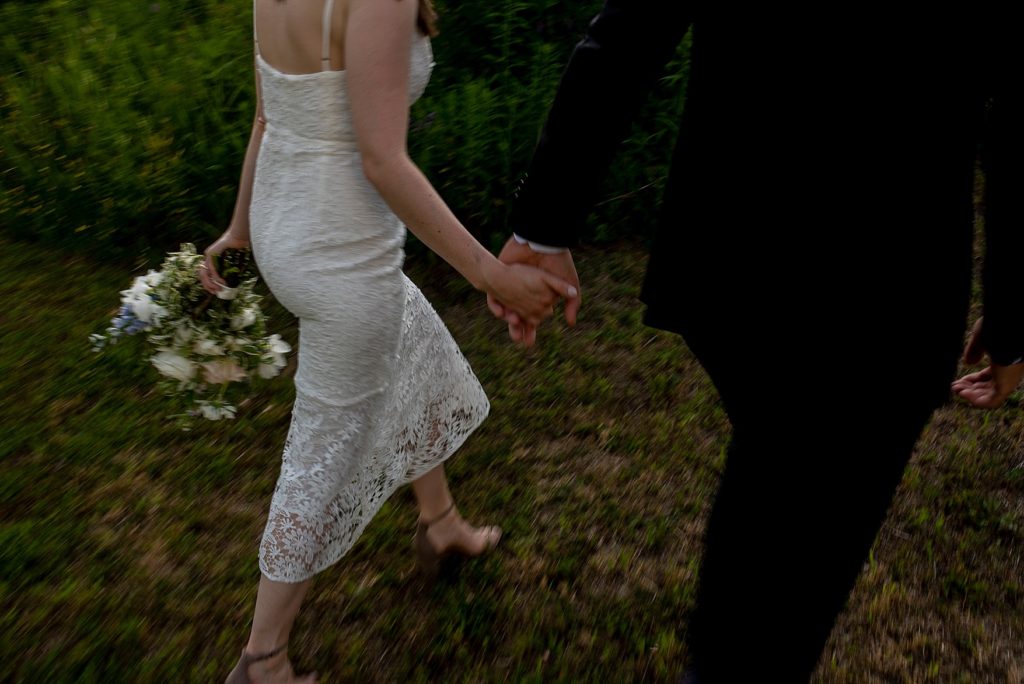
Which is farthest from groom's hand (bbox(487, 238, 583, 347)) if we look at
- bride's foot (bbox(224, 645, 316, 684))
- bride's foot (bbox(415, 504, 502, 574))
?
bride's foot (bbox(224, 645, 316, 684))

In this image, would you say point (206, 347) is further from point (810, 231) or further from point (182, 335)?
point (810, 231)

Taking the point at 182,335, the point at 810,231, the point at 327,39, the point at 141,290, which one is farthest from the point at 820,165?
the point at 141,290

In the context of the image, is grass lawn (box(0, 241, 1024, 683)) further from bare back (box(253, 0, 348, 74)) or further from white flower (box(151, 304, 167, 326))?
bare back (box(253, 0, 348, 74))

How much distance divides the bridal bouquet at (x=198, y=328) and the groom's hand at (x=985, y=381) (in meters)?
1.84

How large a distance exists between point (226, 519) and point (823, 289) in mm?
2471

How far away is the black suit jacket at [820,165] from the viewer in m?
1.43

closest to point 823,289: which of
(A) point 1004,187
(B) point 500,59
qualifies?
(A) point 1004,187

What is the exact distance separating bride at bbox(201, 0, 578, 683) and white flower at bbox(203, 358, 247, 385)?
207 mm

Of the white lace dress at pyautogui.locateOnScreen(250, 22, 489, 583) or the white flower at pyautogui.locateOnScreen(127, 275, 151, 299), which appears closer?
the white lace dress at pyautogui.locateOnScreen(250, 22, 489, 583)

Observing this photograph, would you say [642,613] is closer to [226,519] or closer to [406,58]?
[226,519]

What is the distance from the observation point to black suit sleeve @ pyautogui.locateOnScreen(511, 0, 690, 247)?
5.19 feet

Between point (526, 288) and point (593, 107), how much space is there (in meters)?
0.48

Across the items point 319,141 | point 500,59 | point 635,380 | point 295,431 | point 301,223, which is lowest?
point 635,380

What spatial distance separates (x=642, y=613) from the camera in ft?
9.55
